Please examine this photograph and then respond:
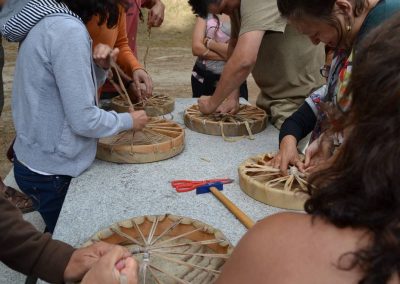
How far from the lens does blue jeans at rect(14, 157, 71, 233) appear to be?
175cm

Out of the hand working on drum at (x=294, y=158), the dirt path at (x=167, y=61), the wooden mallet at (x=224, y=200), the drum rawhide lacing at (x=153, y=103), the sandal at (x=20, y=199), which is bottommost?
the dirt path at (x=167, y=61)

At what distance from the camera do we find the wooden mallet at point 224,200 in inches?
55.9

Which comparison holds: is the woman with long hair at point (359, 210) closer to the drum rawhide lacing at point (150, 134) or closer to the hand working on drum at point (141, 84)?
the drum rawhide lacing at point (150, 134)

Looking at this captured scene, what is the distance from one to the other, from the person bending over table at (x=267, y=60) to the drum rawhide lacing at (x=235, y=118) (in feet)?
0.13

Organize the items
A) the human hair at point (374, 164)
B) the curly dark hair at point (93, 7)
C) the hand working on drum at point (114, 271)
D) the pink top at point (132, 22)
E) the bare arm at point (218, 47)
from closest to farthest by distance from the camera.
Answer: the human hair at point (374, 164), the hand working on drum at point (114, 271), the curly dark hair at point (93, 7), the pink top at point (132, 22), the bare arm at point (218, 47)

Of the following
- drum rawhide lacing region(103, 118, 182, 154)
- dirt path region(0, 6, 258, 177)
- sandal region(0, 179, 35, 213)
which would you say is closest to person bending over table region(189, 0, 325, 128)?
drum rawhide lacing region(103, 118, 182, 154)

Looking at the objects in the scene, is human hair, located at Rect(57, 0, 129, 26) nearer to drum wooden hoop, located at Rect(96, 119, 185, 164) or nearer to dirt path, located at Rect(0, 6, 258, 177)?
drum wooden hoop, located at Rect(96, 119, 185, 164)

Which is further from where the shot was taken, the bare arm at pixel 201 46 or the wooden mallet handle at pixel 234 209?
the bare arm at pixel 201 46

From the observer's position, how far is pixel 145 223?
1389 mm

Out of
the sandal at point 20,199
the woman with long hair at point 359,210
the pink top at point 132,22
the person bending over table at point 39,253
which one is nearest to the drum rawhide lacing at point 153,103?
the pink top at point 132,22

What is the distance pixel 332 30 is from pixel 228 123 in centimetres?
80

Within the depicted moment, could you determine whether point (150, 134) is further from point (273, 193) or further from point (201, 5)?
point (273, 193)

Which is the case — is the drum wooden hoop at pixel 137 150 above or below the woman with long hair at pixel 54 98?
below

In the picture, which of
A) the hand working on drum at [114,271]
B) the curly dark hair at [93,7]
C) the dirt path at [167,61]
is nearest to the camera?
the hand working on drum at [114,271]
